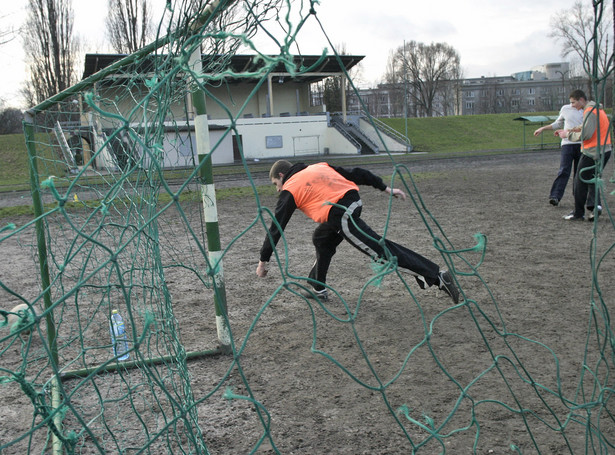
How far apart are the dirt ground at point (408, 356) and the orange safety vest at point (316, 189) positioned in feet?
2.25

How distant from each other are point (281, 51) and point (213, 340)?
2918mm

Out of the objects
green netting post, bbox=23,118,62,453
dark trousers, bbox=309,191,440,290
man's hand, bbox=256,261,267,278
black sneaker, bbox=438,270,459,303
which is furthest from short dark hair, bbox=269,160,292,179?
green netting post, bbox=23,118,62,453

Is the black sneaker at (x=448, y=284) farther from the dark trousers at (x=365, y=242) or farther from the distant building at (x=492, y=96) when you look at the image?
the distant building at (x=492, y=96)

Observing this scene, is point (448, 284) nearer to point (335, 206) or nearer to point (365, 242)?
point (365, 242)

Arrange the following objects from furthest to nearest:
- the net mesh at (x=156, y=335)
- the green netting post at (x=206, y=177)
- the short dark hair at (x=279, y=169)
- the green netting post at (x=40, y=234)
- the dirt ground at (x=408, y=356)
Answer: the short dark hair at (x=279, y=169)
the green netting post at (x=206, y=177)
the green netting post at (x=40, y=234)
the dirt ground at (x=408, y=356)
the net mesh at (x=156, y=335)

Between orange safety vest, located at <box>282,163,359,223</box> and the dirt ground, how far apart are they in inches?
27.0

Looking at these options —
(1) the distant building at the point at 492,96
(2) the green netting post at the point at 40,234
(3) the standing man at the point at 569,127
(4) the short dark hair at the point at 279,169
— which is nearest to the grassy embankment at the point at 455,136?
(1) the distant building at the point at 492,96

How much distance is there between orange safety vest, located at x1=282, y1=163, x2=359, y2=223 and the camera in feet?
13.6

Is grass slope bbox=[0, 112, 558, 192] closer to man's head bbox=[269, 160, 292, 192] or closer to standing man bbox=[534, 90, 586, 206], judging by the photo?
standing man bbox=[534, 90, 586, 206]

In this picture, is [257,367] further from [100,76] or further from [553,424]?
[100,76]

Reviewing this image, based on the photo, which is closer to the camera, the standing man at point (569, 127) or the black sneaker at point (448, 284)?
the black sneaker at point (448, 284)

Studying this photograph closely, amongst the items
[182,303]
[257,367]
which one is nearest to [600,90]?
[257,367]

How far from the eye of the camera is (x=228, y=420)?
2.87 metres

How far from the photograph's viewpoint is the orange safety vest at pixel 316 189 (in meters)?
4.14
